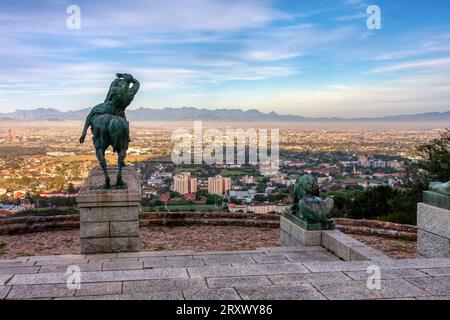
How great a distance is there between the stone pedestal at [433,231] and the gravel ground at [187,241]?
260 cm

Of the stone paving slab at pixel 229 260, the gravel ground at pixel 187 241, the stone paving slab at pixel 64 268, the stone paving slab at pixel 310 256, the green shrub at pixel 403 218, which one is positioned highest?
the stone paving slab at pixel 64 268

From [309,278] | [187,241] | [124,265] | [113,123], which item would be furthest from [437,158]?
[309,278]

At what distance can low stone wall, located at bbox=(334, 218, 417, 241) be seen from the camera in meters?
10.8

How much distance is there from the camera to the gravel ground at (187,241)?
9.66m

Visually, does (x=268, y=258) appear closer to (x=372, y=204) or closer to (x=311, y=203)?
(x=311, y=203)

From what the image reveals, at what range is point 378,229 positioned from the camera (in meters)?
11.3

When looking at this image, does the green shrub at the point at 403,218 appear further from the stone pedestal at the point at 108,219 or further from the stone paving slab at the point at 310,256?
the stone pedestal at the point at 108,219

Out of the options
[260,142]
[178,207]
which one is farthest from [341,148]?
[178,207]

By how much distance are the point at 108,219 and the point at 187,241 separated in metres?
3.46

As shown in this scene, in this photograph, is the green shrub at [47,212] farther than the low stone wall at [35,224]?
Yes

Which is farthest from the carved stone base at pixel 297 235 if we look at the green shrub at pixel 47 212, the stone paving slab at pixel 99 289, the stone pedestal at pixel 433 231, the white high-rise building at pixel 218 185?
the white high-rise building at pixel 218 185

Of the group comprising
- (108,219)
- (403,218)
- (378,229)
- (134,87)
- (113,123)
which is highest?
(134,87)

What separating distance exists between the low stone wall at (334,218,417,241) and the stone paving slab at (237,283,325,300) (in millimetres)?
7666
